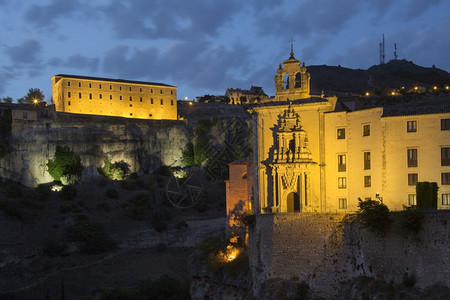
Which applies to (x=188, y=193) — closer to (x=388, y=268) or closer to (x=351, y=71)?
(x=388, y=268)

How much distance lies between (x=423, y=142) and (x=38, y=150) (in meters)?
74.6

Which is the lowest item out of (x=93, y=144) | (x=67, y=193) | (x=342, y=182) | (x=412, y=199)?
(x=67, y=193)

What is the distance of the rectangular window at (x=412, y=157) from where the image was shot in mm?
39906

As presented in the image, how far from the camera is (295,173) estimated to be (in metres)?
43.8

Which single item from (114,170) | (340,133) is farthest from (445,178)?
(114,170)

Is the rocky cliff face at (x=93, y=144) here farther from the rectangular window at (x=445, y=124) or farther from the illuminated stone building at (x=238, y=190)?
the rectangular window at (x=445, y=124)

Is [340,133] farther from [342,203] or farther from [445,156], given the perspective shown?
[445,156]

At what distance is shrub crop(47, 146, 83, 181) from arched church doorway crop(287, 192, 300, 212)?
5991cm

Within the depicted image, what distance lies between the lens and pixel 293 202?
147 ft

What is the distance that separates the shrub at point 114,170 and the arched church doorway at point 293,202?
2458 inches

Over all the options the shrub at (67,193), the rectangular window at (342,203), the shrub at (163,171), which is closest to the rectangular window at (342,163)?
the rectangular window at (342,203)

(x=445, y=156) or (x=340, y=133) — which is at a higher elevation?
(x=340, y=133)

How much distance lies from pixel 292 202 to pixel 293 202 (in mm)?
70

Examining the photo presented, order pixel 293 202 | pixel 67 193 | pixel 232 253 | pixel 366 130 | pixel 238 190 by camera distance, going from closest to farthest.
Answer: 1. pixel 366 130
2. pixel 293 202
3. pixel 232 253
4. pixel 238 190
5. pixel 67 193
